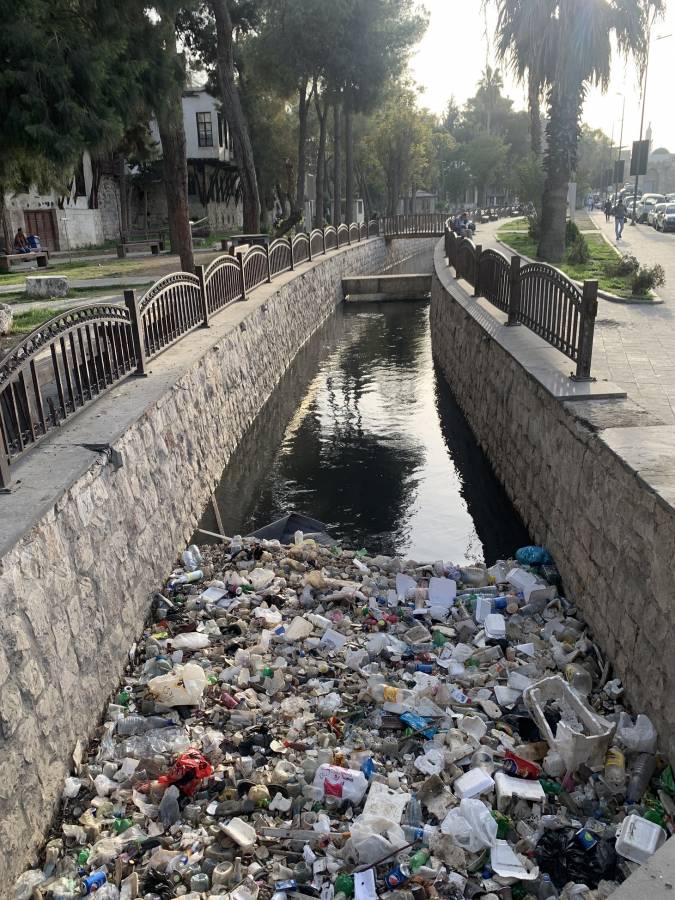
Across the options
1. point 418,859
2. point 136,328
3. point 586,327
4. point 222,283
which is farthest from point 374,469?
point 418,859

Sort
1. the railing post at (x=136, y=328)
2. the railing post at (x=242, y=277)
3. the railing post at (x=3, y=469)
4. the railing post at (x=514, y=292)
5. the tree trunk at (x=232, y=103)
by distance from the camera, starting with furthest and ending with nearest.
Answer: the tree trunk at (x=232, y=103) < the railing post at (x=242, y=277) < the railing post at (x=514, y=292) < the railing post at (x=136, y=328) < the railing post at (x=3, y=469)

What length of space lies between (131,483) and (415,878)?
374 cm

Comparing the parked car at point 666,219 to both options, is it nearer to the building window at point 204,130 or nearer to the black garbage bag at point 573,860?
the building window at point 204,130

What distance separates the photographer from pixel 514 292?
1027 centimetres

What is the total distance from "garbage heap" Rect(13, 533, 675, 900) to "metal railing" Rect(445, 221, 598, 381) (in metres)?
2.48

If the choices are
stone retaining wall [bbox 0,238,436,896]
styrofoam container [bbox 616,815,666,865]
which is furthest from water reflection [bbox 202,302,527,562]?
styrofoam container [bbox 616,815,666,865]

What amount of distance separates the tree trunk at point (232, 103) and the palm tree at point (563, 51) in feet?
23.7

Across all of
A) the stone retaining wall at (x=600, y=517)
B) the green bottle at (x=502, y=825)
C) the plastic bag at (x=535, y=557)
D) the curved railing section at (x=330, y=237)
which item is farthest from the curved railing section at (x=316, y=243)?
the green bottle at (x=502, y=825)

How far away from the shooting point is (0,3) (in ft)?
23.8

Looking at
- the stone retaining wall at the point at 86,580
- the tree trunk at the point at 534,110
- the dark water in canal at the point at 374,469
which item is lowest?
the dark water in canal at the point at 374,469

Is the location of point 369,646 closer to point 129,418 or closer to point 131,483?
point 131,483

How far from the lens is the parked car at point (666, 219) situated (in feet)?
107

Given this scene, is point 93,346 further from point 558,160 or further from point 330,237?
point 330,237

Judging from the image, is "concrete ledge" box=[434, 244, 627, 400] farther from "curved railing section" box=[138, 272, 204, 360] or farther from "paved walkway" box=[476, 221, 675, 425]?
"curved railing section" box=[138, 272, 204, 360]
